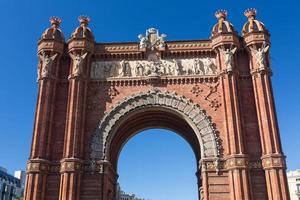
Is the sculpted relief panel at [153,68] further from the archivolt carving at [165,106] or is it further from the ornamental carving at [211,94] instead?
the archivolt carving at [165,106]

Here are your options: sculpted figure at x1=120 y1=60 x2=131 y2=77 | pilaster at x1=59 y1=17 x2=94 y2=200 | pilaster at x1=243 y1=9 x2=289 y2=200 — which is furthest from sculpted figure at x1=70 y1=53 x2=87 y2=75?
pilaster at x1=243 y1=9 x2=289 y2=200

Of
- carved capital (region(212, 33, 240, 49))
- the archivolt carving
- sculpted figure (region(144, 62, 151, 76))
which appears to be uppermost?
carved capital (region(212, 33, 240, 49))

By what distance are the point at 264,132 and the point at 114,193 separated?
1063cm

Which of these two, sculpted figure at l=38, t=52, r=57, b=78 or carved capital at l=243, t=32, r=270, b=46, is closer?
carved capital at l=243, t=32, r=270, b=46

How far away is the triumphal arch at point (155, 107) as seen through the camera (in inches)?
787

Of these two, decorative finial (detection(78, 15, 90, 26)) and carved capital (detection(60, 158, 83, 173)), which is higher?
decorative finial (detection(78, 15, 90, 26))

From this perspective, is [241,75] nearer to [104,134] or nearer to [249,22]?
[249,22]

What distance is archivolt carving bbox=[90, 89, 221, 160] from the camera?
827 inches

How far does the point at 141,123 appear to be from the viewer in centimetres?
2475

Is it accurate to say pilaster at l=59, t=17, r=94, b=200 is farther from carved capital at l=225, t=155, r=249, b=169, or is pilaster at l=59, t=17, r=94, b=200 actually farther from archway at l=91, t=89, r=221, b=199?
carved capital at l=225, t=155, r=249, b=169

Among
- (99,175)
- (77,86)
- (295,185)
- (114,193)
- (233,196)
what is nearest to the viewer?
(233,196)

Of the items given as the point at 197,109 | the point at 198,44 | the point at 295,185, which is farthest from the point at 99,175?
the point at 295,185

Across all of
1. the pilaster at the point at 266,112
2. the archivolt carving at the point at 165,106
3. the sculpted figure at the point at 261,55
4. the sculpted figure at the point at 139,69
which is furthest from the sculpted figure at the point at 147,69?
the sculpted figure at the point at 261,55

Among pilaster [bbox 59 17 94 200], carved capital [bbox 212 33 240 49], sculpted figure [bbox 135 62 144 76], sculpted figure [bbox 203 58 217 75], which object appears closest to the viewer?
pilaster [bbox 59 17 94 200]
